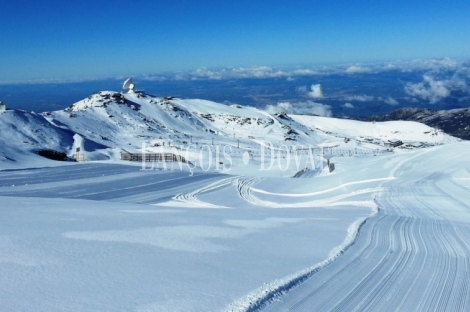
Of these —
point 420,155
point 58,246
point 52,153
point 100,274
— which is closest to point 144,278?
point 100,274

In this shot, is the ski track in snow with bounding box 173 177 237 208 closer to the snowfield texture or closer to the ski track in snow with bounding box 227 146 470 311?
the snowfield texture

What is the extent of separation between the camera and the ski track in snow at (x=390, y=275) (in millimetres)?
4855

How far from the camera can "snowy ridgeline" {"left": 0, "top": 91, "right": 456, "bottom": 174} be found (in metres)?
35.4

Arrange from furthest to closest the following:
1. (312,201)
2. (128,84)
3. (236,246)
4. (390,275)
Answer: (128,84)
(312,201)
(236,246)
(390,275)

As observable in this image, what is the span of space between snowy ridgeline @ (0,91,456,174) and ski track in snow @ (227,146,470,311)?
2177 centimetres

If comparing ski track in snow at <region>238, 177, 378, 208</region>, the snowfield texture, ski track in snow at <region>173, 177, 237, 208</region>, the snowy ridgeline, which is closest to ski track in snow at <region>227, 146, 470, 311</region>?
the snowfield texture

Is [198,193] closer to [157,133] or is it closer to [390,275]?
[390,275]

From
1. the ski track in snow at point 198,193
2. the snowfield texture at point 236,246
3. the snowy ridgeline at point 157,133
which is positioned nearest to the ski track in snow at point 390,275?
the snowfield texture at point 236,246

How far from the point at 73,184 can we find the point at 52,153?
1344 centimetres

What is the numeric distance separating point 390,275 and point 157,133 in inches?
1995

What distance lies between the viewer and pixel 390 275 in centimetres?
Answer: 598

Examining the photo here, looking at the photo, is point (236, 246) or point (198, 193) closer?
point (236, 246)

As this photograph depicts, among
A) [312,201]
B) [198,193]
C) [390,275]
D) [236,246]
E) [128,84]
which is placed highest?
[128,84]

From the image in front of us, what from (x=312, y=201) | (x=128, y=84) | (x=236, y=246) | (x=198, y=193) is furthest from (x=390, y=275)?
(x=128, y=84)
